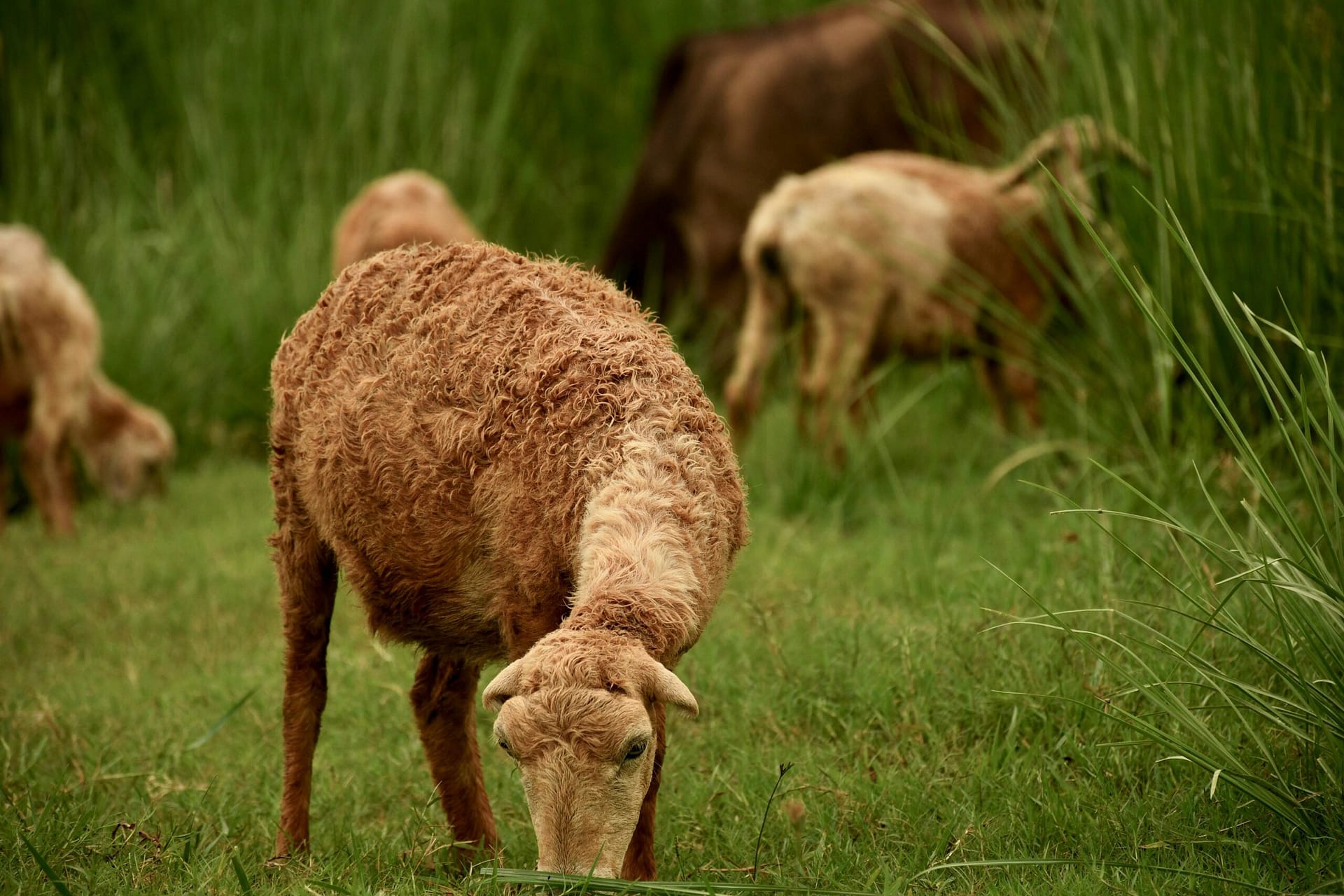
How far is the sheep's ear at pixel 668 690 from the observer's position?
9.27 ft

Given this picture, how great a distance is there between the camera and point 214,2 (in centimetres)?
1062

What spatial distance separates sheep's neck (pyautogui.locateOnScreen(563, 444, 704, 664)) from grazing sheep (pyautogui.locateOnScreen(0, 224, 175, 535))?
19.2 ft

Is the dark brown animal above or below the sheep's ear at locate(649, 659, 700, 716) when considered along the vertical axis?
below

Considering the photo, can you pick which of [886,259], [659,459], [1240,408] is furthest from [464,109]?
[659,459]

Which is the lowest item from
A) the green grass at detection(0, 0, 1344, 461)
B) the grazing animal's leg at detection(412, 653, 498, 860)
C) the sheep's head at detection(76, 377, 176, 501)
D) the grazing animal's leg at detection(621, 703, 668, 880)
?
the sheep's head at detection(76, 377, 176, 501)

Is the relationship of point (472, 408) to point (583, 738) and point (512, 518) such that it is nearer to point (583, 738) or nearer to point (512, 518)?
point (512, 518)

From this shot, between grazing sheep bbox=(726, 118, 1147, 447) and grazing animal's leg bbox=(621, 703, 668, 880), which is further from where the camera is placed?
grazing sheep bbox=(726, 118, 1147, 447)

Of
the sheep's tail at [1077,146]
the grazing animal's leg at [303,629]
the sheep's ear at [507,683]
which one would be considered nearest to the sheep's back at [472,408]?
the grazing animal's leg at [303,629]

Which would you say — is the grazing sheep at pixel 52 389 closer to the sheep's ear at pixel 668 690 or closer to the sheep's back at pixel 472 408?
the sheep's back at pixel 472 408

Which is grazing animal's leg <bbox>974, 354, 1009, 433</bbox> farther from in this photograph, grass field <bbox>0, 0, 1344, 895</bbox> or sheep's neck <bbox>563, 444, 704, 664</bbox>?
sheep's neck <bbox>563, 444, 704, 664</bbox>

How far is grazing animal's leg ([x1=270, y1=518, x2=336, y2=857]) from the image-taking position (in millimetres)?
3980

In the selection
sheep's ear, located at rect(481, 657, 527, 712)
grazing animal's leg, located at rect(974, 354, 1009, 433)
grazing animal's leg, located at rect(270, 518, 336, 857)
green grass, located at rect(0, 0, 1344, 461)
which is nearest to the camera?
sheep's ear, located at rect(481, 657, 527, 712)

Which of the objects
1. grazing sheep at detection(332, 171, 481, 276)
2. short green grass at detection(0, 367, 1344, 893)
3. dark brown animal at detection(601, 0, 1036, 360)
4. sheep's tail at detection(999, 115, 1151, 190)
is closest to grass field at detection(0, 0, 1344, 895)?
short green grass at detection(0, 367, 1344, 893)

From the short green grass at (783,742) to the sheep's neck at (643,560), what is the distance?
0.73 metres
